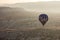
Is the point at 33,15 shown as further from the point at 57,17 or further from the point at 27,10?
the point at 57,17

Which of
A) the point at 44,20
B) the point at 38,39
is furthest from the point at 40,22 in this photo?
the point at 38,39

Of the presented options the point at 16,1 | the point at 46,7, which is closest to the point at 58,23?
the point at 46,7

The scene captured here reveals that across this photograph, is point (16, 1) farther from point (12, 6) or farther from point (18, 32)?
point (18, 32)

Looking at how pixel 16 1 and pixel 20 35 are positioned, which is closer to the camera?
pixel 20 35

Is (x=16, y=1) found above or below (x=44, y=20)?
above

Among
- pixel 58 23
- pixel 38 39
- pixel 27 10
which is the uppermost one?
pixel 27 10

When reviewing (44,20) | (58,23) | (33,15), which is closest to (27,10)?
(33,15)

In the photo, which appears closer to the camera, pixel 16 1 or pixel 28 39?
pixel 28 39
